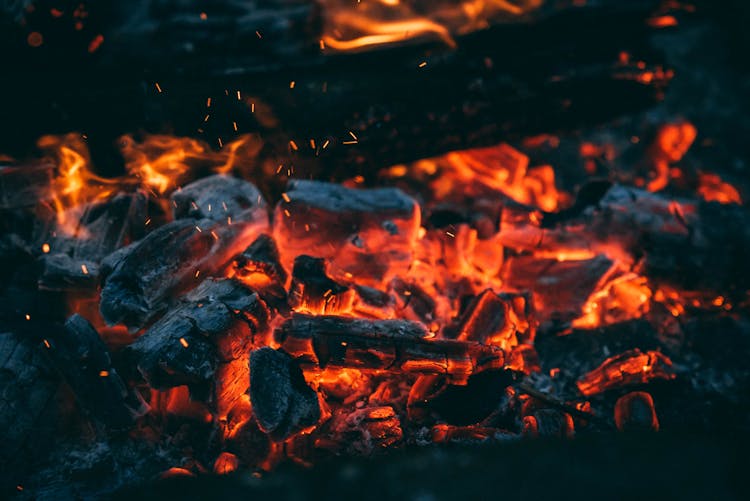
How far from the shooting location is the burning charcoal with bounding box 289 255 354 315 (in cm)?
243

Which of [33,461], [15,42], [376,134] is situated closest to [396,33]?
[376,134]

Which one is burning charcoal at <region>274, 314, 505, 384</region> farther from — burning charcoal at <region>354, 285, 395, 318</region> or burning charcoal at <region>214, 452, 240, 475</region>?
burning charcoal at <region>214, 452, 240, 475</region>

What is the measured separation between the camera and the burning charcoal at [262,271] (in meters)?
2.47

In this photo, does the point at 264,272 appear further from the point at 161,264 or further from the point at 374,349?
the point at 374,349

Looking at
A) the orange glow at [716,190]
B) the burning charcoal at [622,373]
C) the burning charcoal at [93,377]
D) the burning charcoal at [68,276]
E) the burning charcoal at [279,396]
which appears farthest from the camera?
the orange glow at [716,190]

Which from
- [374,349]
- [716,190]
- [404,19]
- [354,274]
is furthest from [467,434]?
[716,190]

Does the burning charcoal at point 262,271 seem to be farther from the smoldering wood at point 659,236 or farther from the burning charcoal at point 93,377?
the smoldering wood at point 659,236

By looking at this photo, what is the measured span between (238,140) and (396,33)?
4.50 ft

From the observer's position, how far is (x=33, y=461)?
2.12 m

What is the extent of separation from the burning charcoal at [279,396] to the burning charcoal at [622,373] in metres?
1.54

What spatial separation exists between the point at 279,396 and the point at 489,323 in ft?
4.14

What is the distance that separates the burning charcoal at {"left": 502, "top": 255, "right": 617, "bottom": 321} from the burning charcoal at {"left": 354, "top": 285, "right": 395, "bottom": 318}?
94 centimetres

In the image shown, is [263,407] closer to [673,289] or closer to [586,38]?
[673,289]

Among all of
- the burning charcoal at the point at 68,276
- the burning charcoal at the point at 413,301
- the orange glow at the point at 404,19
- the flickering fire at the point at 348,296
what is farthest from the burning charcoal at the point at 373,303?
the orange glow at the point at 404,19
